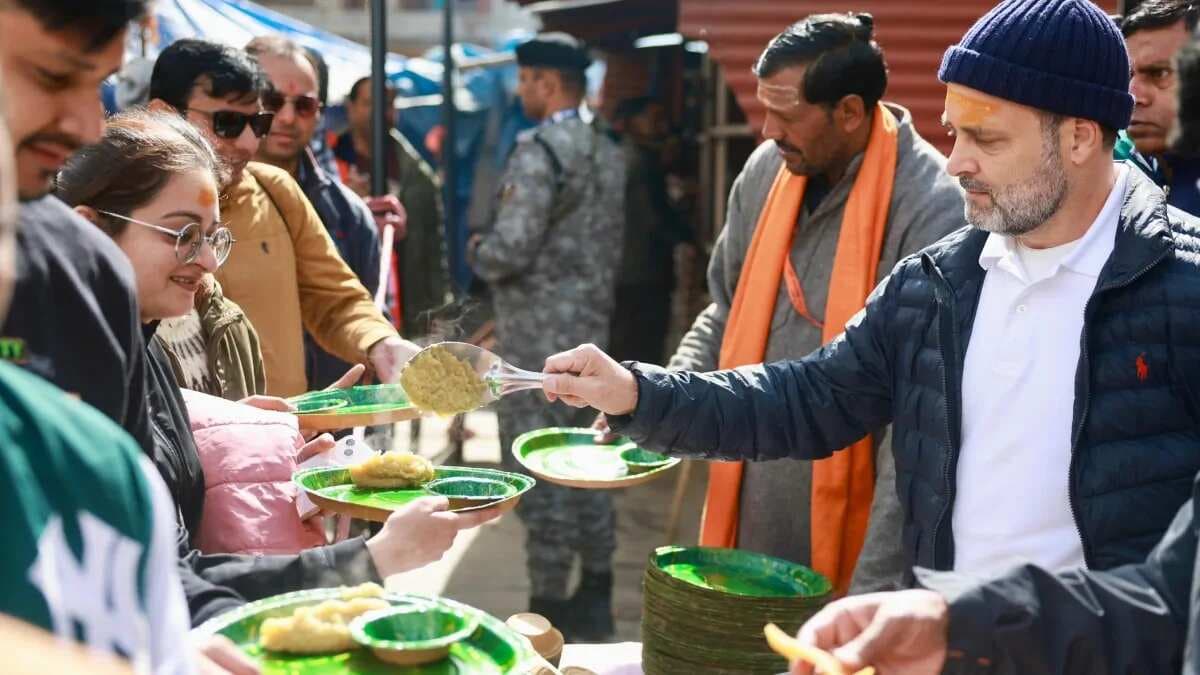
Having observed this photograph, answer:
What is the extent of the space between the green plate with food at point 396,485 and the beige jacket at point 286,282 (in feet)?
3.14

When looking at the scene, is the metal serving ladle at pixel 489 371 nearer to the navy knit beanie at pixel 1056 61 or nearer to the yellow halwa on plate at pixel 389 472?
the yellow halwa on plate at pixel 389 472

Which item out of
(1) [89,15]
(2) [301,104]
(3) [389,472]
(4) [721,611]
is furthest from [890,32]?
(1) [89,15]

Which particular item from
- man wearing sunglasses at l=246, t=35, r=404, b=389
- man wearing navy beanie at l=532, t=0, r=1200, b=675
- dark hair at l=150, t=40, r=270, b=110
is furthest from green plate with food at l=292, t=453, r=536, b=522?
man wearing sunglasses at l=246, t=35, r=404, b=389

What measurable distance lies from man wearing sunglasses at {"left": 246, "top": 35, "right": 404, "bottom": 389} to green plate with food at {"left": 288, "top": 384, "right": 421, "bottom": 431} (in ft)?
5.24

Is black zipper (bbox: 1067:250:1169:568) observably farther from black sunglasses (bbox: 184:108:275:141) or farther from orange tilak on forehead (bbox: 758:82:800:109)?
black sunglasses (bbox: 184:108:275:141)

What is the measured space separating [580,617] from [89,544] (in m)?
4.43

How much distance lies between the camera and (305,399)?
9.66 ft

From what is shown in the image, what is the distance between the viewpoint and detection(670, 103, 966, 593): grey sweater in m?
3.30

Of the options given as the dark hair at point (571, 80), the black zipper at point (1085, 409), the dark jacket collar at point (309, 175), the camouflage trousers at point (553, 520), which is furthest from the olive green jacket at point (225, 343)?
the dark hair at point (571, 80)

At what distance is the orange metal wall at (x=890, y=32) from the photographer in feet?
19.2

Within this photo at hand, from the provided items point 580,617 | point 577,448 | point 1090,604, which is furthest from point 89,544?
point 580,617

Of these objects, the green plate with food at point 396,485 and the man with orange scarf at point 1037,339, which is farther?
the green plate with food at point 396,485

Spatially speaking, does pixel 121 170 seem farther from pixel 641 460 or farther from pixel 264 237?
pixel 641 460

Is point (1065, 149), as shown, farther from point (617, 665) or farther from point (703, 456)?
point (617, 665)
